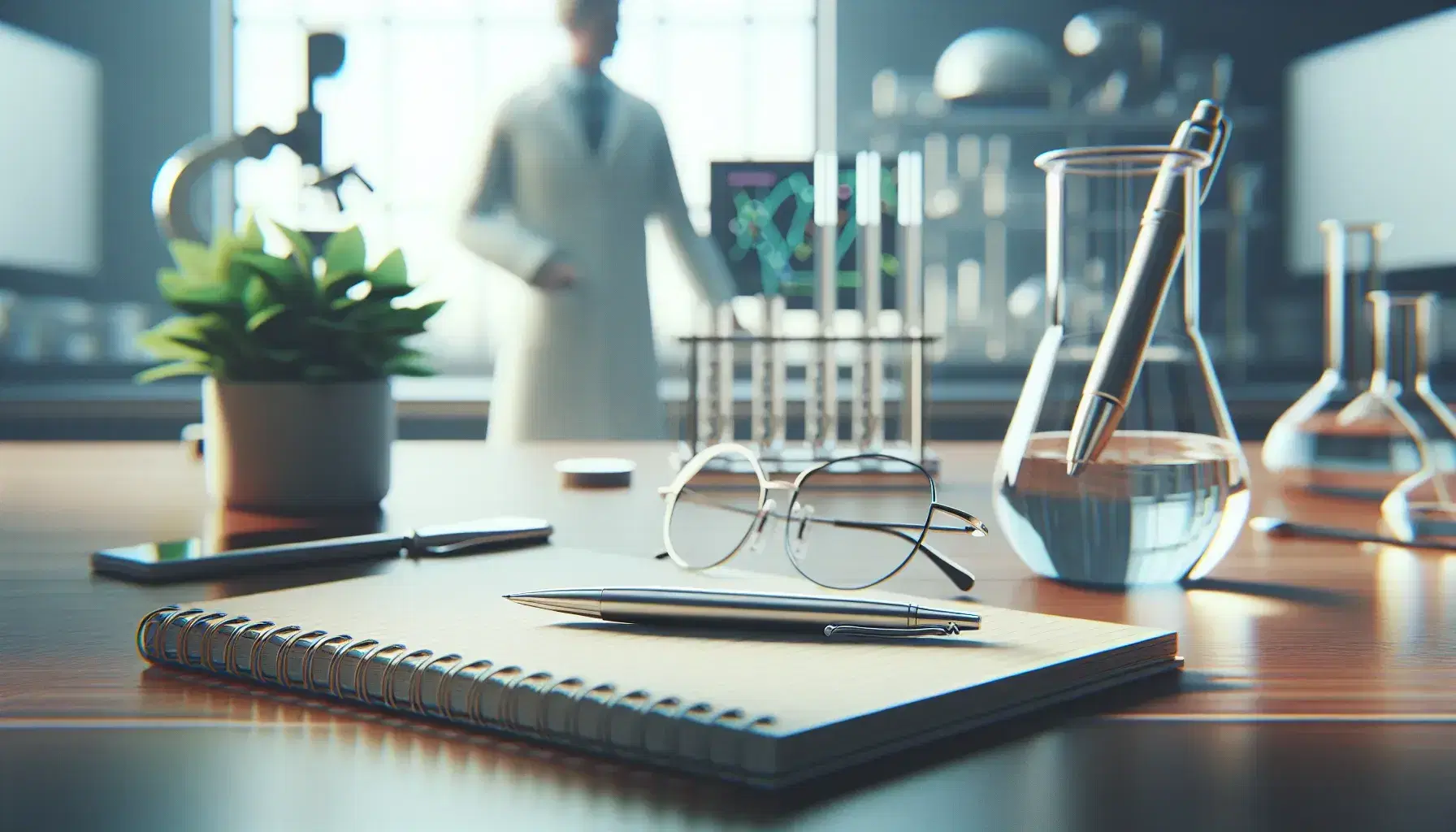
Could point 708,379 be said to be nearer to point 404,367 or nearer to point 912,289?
point 912,289

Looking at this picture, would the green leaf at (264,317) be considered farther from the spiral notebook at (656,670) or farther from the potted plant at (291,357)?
the spiral notebook at (656,670)

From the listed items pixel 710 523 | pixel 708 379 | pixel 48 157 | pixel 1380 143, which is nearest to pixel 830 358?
pixel 708 379

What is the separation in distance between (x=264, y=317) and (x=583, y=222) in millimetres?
1603

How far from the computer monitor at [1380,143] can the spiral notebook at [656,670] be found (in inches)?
142

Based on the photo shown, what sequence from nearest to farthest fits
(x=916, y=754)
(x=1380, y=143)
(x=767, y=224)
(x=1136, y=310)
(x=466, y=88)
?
1. (x=916, y=754)
2. (x=1136, y=310)
3. (x=767, y=224)
4. (x=1380, y=143)
5. (x=466, y=88)

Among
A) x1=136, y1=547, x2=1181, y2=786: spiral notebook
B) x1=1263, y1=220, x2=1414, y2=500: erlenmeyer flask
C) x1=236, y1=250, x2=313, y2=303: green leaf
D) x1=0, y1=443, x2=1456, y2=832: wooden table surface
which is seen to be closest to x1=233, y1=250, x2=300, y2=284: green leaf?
x1=236, y1=250, x2=313, y2=303: green leaf

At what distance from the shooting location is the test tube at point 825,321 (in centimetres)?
113

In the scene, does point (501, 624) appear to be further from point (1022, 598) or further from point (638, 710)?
point (1022, 598)

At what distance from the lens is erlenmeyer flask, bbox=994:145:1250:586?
0.58 meters

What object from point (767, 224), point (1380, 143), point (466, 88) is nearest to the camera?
point (767, 224)

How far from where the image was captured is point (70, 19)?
4090mm

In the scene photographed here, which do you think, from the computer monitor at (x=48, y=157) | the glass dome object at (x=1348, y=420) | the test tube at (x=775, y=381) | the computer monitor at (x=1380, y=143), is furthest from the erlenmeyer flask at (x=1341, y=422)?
the computer monitor at (x=48, y=157)

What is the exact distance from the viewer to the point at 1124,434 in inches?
22.7

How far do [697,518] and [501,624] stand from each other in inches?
13.8
